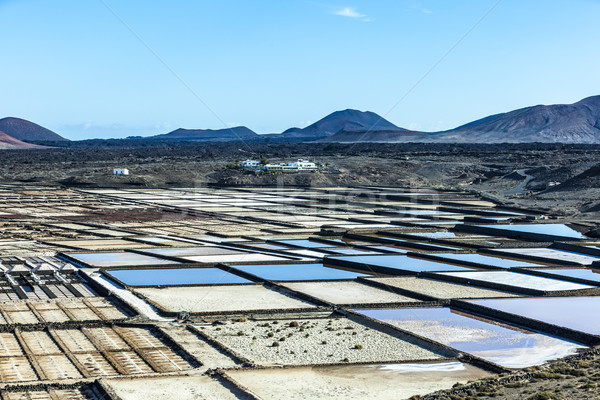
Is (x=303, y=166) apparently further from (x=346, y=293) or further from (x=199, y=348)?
(x=199, y=348)

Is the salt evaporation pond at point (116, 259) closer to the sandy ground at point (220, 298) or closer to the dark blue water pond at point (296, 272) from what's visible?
the dark blue water pond at point (296, 272)

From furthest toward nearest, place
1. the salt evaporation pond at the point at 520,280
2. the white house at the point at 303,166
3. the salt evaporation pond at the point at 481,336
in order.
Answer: the white house at the point at 303,166
the salt evaporation pond at the point at 520,280
the salt evaporation pond at the point at 481,336

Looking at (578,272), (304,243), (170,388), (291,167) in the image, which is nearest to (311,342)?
(170,388)

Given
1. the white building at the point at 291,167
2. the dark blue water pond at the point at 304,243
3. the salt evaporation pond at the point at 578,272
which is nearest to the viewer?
the salt evaporation pond at the point at 578,272

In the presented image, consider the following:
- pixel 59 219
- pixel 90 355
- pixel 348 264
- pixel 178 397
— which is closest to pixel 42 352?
pixel 90 355

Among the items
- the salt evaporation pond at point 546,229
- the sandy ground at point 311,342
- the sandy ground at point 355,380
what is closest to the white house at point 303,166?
the salt evaporation pond at point 546,229

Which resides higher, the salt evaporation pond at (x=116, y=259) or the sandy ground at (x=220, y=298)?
the salt evaporation pond at (x=116, y=259)

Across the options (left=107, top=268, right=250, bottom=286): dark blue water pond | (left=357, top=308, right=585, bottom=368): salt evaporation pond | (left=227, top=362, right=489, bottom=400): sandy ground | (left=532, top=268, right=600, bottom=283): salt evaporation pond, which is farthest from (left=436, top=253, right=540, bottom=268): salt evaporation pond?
(left=227, top=362, right=489, bottom=400): sandy ground

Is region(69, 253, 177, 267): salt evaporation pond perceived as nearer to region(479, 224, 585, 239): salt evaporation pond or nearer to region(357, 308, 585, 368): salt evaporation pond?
region(357, 308, 585, 368): salt evaporation pond
